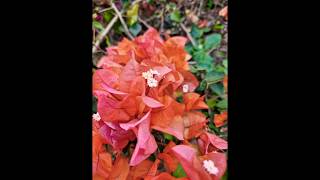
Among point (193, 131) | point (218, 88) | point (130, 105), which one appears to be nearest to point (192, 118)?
point (193, 131)

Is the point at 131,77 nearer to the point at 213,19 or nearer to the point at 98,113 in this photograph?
the point at 98,113

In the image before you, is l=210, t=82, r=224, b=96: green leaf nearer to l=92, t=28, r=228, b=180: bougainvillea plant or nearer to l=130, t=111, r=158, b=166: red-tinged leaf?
l=92, t=28, r=228, b=180: bougainvillea plant

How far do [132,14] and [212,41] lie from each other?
0.22 metres

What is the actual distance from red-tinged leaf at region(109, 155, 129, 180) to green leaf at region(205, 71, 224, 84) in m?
0.35

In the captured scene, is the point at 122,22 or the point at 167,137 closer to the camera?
the point at 167,137

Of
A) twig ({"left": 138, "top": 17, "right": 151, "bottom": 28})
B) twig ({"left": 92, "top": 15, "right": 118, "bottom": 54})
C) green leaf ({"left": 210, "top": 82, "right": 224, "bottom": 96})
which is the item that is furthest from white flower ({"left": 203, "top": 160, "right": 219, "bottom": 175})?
twig ({"left": 138, "top": 17, "right": 151, "bottom": 28})

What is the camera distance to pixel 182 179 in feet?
2.75

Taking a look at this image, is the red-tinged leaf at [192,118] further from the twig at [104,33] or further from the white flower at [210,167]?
the twig at [104,33]

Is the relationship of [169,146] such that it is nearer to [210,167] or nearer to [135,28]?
[210,167]

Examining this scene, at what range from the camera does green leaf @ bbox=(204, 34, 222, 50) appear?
1.23 m

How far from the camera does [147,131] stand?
0.84 metres

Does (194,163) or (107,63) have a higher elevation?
(107,63)
